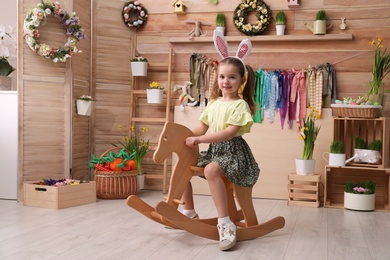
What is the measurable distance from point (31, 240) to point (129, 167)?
159 centimetres

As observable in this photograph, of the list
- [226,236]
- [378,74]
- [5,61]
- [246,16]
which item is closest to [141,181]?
[5,61]

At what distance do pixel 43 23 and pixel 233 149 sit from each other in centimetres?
208

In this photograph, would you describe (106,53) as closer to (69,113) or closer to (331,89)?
(69,113)

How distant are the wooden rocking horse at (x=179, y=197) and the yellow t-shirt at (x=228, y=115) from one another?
0.62 feet

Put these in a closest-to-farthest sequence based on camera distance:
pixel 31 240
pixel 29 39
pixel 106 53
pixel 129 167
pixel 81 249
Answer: pixel 81 249 → pixel 31 240 → pixel 29 39 → pixel 129 167 → pixel 106 53

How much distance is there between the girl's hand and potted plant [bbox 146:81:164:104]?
1884 mm

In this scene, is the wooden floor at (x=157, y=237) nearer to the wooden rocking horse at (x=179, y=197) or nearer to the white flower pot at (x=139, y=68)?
the wooden rocking horse at (x=179, y=197)

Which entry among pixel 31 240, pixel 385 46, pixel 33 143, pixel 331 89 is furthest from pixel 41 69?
pixel 385 46

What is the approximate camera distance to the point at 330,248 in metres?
2.70

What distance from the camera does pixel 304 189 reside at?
4.05 meters

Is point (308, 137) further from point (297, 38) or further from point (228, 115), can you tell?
point (228, 115)

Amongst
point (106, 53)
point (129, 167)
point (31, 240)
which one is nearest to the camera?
point (31, 240)

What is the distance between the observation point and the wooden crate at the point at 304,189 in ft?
13.2

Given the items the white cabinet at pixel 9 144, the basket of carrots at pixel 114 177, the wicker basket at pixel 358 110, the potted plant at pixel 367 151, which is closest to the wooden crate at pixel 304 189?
the potted plant at pixel 367 151
